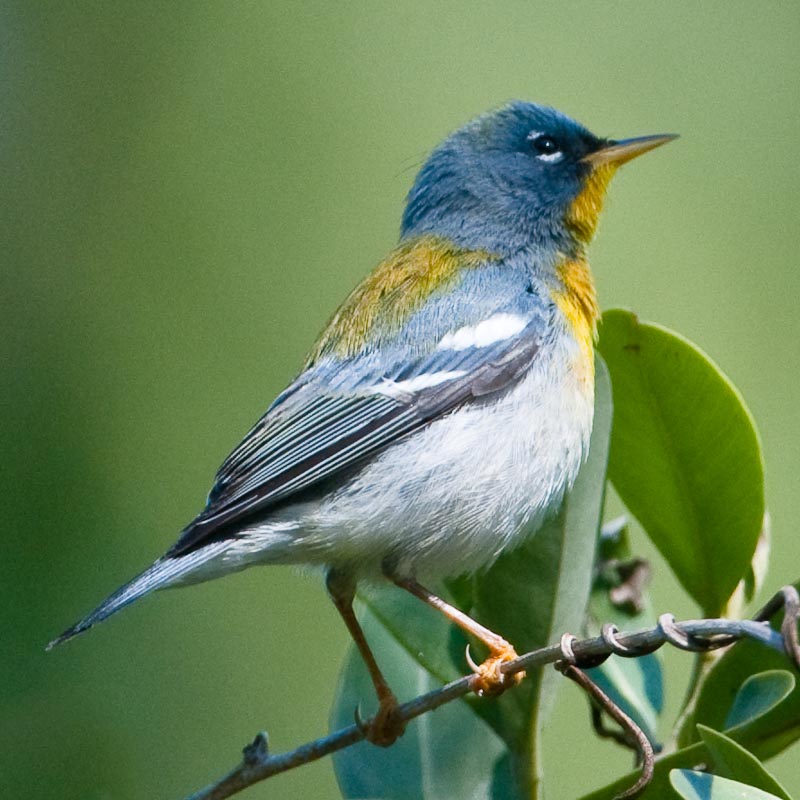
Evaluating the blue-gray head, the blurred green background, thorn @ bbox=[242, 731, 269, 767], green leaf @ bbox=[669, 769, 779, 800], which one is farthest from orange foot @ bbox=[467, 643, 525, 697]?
the blurred green background

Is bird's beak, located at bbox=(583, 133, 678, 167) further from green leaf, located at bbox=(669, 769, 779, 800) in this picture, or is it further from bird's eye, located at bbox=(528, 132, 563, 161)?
green leaf, located at bbox=(669, 769, 779, 800)

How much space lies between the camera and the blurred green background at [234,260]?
4.54m

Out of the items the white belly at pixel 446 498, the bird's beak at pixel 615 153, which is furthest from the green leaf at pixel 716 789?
the bird's beak at pixel 615 153

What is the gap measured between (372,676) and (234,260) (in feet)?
9.55

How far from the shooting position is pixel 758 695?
179cm

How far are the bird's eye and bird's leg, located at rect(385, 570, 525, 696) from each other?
140 centimetres

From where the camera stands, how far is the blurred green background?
4.54m

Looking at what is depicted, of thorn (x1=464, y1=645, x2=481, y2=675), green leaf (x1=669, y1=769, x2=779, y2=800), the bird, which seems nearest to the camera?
green leaf (x1=669, y1=769, x2=779, y2=800)

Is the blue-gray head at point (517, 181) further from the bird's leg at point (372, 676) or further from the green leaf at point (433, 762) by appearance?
the green leaf at point (433, 762)

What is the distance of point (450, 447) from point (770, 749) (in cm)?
107

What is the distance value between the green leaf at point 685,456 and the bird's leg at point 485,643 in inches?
13.9

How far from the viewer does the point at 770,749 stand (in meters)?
1.84

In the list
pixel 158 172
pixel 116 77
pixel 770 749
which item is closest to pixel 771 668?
pixel 770 749

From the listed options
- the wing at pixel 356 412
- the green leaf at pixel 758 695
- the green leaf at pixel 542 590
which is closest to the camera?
the green leaf at pixel 758 695
